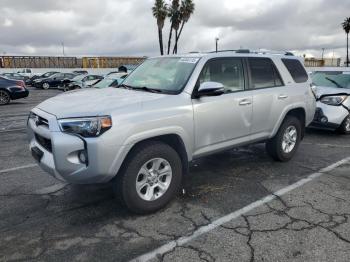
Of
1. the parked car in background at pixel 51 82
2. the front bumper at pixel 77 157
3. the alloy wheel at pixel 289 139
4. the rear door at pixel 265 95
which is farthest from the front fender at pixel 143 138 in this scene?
the parked car in background at pixel 51 82

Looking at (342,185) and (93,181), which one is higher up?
(93,181)

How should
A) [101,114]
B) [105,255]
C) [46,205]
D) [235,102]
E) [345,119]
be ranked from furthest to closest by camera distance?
1. [345,119]
2. [235,102]
3. [46,205]
4. [101,114]
5. [105,255]

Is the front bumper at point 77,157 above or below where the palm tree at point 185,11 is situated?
below

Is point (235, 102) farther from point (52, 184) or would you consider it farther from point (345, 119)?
point (345, 119)

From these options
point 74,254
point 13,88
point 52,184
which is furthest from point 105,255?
point 13,88

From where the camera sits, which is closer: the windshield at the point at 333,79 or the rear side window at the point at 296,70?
the rear side window at the point at 296,70

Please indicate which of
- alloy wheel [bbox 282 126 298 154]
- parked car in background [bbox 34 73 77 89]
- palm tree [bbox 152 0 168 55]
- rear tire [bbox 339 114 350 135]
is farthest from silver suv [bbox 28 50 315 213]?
palm tree [bbox 152 0 168 55]

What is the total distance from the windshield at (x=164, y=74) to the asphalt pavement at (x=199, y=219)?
1.44 m

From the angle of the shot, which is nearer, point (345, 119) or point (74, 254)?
point (74, 254)

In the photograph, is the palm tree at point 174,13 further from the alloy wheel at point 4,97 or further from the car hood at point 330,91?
the car hood at point 330,91

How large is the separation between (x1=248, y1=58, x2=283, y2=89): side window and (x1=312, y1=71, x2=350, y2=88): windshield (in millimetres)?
4092

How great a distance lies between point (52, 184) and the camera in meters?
4.89

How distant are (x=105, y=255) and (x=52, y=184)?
214 centimetres

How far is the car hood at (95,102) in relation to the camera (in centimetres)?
349
